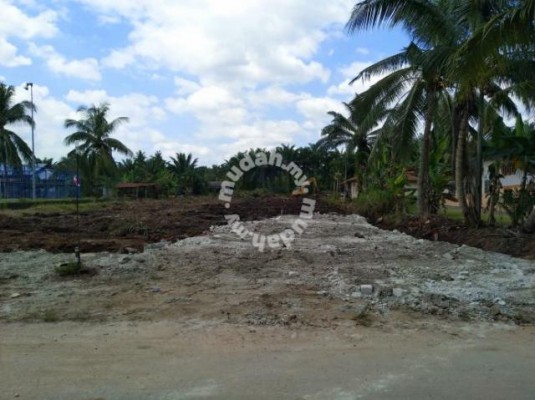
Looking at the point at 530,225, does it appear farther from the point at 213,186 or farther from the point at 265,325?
the point at 213,186

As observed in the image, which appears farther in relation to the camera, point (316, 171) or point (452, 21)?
point (316, 171)

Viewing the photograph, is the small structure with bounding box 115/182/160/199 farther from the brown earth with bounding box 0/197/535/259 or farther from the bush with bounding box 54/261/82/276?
the bush with bounding box 54/261/82/276

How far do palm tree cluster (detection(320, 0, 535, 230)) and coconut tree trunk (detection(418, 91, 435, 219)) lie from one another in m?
0.04

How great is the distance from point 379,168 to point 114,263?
1742cm

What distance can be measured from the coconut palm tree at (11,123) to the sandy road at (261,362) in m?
37.6

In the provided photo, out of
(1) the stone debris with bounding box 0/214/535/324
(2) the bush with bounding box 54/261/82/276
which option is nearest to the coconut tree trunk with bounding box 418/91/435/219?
(1) the stone debris with bounding box 0/214/535/324

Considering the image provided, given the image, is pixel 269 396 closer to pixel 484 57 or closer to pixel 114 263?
pixel 114 263

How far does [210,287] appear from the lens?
7.81 metres

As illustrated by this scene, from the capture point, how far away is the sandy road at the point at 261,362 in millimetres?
3889

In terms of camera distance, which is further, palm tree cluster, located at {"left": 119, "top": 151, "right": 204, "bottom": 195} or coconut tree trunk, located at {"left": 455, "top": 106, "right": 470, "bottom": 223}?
palm tree cluster, located at {"left": 119, "top": 151, "right": 204, "bottom": 195}

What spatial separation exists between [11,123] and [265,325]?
133 ft

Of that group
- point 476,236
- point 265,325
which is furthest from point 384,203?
point 265,325

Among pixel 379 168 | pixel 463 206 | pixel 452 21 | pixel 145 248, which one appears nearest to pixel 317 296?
pixel 145 248

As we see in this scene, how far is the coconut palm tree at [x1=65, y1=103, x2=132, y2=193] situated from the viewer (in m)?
46.5
